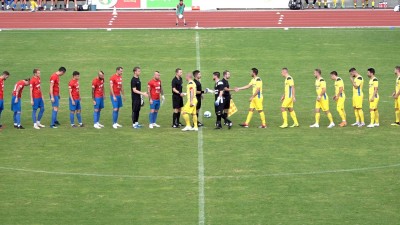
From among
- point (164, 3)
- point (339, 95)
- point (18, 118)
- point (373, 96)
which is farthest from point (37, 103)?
point (164, 3)

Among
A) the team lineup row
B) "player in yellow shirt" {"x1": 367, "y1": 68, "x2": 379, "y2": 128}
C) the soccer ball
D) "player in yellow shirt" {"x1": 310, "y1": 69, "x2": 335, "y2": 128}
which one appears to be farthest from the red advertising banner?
"player in yellow shirt" {"x1": 367, "y1": 68, "x2": 379, "y2": 128}

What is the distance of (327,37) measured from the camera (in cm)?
5566

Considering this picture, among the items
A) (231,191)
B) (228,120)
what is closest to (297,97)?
(228,120)

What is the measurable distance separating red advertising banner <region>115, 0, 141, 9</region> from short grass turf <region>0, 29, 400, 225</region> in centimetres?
1774

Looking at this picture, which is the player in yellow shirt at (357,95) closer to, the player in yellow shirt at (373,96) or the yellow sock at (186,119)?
the player in yellow shirt at (373,96)

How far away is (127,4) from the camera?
65.6 meters

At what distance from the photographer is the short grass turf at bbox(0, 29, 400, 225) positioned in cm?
2450

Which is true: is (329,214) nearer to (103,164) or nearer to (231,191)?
(231,191)

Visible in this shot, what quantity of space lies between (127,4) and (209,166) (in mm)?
37921

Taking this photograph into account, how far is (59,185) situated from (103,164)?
2615 mm

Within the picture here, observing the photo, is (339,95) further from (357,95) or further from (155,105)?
(155,105)

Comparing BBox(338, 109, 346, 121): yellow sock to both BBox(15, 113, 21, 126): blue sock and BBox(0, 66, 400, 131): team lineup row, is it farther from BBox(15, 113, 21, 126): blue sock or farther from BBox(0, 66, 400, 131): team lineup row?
BBox(15, 113, 21, 126): blue sock

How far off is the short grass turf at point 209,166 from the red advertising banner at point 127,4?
17.7 metres

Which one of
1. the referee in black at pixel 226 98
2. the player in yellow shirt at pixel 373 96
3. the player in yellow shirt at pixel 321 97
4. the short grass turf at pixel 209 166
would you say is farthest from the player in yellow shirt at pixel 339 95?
the referee in black at pixel 226 98
